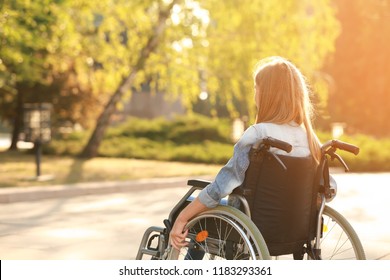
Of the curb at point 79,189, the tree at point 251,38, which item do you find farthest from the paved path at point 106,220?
the tree at point 251,38

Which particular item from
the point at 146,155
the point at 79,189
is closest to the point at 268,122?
the point at 79,189

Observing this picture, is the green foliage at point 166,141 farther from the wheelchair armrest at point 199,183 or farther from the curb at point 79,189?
the wheelchair armrest at point 199,183

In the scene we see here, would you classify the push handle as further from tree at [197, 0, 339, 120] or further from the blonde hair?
tree at [197, 0, 339, 120]

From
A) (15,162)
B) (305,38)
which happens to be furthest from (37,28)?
(305,38)

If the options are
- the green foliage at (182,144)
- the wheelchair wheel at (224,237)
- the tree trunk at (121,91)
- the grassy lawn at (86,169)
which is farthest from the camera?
the tree trunk at (121,91)

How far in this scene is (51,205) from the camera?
11.7 metres

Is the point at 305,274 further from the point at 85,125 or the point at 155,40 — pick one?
the point at 85,125

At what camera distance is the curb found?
39.7 ft

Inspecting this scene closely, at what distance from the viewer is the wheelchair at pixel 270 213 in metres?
4.59

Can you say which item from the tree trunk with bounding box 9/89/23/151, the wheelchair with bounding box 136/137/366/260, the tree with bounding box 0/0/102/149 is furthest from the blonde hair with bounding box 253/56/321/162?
the tree trunk with bounding box 9/89/23/151

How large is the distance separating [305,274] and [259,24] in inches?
676

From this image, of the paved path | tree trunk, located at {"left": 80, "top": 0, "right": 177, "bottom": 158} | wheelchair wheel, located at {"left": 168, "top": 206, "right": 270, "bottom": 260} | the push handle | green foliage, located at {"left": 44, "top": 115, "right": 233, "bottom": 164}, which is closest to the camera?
wheelchair wheel, located at {"left": 168, "top": 206, "right": 270, "bottom": 260}

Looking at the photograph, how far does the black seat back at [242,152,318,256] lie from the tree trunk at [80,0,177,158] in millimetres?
16886

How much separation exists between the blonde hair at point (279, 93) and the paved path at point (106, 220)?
3168 millimetres
